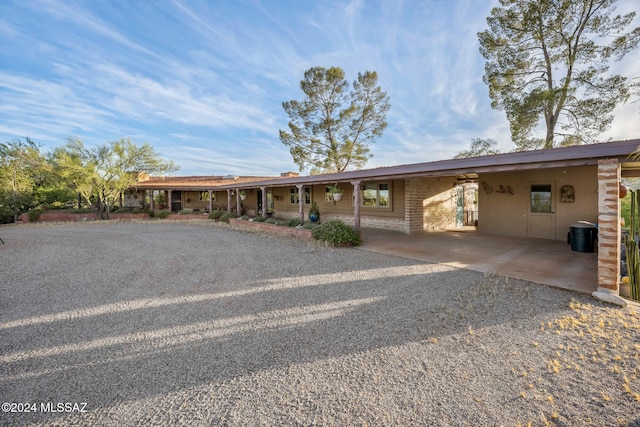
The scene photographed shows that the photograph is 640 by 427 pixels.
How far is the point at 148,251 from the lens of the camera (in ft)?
26.6

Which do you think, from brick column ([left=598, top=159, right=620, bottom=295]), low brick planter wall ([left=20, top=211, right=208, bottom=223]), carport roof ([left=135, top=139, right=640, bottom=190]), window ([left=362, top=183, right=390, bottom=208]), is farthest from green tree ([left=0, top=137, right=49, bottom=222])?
brick column ([left=598, top=159, right=620, bottom=295])

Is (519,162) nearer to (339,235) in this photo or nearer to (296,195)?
(339,235)

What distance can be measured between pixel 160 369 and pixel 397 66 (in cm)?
1550

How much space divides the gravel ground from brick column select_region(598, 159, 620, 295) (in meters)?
0.52

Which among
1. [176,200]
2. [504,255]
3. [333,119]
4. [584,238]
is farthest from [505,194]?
[176,200]

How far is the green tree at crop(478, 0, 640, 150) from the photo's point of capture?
11.5 m

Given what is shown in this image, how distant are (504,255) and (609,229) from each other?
2890mm

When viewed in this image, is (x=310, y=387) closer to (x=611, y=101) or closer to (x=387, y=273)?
(x=387, y=273)

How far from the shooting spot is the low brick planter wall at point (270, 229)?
1019 cm

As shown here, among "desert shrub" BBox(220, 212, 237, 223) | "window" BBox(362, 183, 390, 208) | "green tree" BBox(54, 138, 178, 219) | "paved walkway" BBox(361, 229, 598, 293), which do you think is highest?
"green tree" BBox(54, 138, 178, 219)

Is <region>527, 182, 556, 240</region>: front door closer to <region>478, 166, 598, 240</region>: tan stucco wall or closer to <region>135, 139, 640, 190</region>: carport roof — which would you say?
<region>478, 166, 598, 240</region>: tan stucco wall

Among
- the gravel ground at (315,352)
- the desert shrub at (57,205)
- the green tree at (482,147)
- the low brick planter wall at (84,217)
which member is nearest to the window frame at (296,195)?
the low brick planter wall at (84,217)

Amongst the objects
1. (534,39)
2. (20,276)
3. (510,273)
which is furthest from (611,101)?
(20,276)

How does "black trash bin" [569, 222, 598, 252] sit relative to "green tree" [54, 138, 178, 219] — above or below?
below
